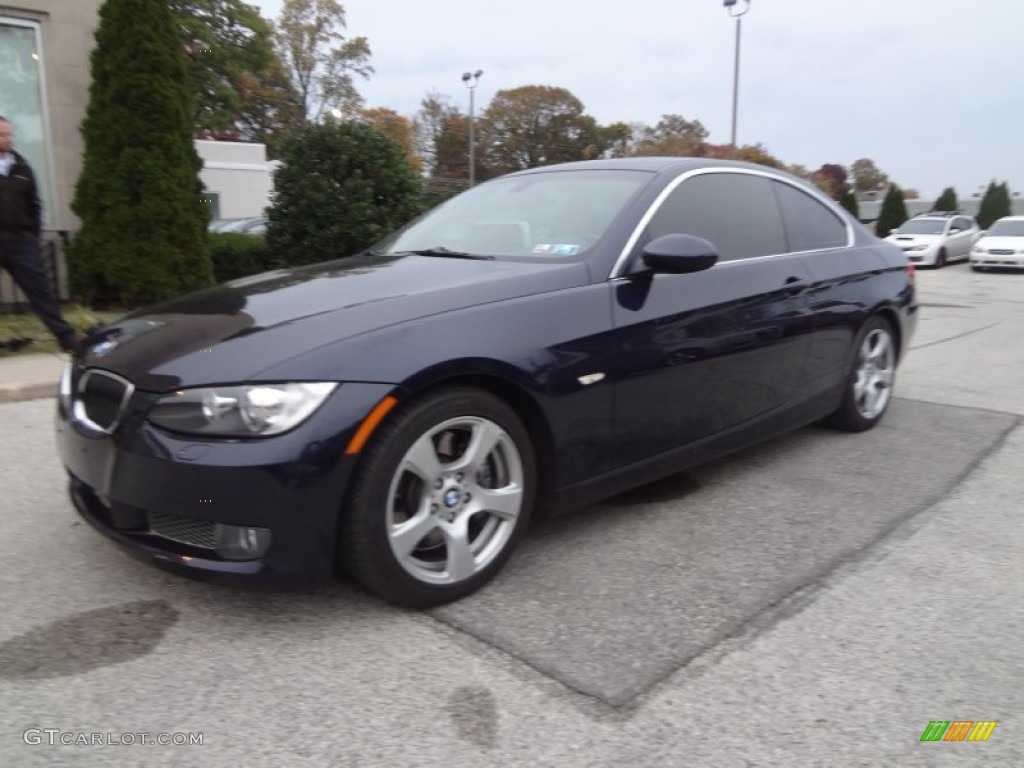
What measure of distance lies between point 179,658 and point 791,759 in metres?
1.69

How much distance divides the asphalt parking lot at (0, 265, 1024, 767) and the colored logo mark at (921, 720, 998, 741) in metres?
0.02

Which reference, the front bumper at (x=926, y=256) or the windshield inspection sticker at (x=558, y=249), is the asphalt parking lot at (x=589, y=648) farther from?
the front bumper at (x=926, y=256)

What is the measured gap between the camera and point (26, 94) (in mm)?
8688

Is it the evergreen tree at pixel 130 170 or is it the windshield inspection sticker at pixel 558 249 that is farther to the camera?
the evergreen tree at pixel 130 170

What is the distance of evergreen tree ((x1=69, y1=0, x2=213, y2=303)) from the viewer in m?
8.40

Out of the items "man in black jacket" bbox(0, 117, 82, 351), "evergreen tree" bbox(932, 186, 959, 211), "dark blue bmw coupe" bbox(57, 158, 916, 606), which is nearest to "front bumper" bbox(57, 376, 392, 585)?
"dark blue bmw coupe" bbox(57, 158, 916, 606)

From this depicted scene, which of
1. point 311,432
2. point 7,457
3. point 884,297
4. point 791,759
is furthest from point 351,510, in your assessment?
point 884,297

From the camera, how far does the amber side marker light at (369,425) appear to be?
93.0 inches

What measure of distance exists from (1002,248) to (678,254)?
20.9 m

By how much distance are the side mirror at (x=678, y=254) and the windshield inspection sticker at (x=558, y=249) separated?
0.90 feet

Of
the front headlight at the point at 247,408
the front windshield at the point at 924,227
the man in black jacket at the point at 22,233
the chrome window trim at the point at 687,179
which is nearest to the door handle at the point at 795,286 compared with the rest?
the chrome window trim at the point at 687,179

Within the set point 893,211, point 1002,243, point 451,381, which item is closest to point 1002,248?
point 1002,243

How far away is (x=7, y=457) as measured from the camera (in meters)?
4.30

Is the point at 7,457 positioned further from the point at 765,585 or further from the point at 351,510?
the point at 765,585
